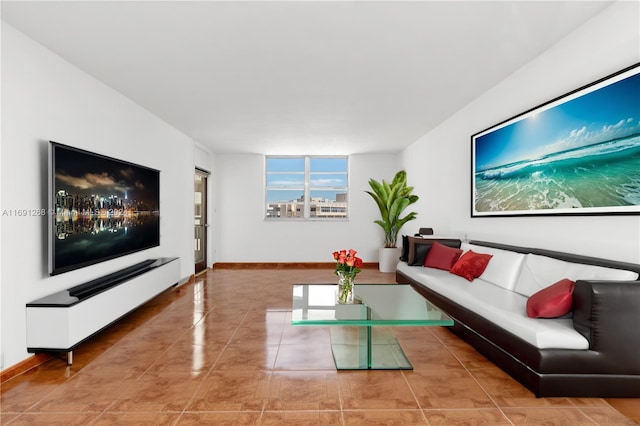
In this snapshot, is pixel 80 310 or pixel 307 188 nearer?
pixel 80 310

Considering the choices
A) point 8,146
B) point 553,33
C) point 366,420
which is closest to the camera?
point 366,420

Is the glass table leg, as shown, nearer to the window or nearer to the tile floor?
the tile floor

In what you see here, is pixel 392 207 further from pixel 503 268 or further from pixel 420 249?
pixel 503 268

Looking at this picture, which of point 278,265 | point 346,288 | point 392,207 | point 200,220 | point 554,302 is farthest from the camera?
point 278,265

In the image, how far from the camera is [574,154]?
2801 mm

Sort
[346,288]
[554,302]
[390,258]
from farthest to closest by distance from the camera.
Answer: [390,258] → [346,288] → [554,302]

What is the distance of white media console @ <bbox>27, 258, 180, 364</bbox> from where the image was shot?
2.64 m

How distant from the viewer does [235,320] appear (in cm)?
390

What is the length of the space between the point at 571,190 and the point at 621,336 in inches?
48.0

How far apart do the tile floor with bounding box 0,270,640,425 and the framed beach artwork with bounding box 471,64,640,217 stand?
145 centimetres

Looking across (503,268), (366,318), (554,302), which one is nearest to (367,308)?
(366,318)

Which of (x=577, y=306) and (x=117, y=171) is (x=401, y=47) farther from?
(x=117, y=171)

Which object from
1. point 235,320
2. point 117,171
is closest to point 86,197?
point 117,171

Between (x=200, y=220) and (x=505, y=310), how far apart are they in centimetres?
625
